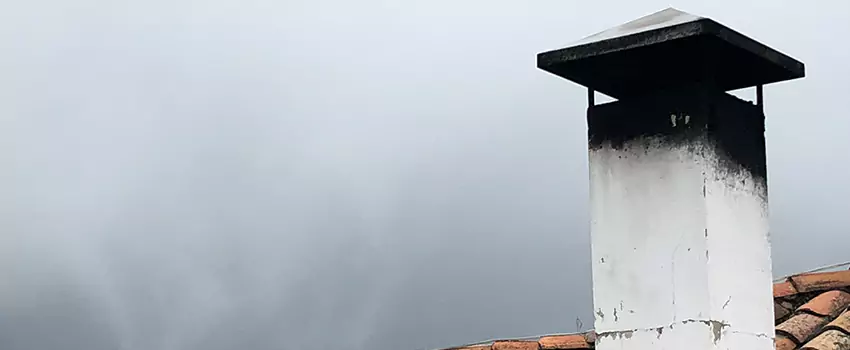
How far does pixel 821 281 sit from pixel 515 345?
1.92 m

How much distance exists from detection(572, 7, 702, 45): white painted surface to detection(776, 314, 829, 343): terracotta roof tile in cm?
223

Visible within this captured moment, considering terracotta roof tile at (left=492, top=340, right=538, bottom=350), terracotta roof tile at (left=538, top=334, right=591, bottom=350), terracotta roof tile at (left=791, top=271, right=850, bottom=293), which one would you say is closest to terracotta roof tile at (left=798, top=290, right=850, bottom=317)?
terracotta roof tile at (left=791, top=271, right=850, bottom=293)

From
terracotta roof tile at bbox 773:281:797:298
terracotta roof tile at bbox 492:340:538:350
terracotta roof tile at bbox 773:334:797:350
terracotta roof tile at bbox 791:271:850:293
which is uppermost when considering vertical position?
terracotta roof tile at bbox 791:271:850:293

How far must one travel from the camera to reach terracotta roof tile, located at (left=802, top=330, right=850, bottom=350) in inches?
220

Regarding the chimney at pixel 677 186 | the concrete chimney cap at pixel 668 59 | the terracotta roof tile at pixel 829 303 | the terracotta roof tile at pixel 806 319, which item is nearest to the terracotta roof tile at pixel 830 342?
the terracotta roof tile at pixel 806 319

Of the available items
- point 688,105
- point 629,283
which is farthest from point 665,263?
point 688,105

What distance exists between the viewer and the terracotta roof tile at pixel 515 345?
23.5 feet

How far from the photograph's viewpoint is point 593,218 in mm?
4391

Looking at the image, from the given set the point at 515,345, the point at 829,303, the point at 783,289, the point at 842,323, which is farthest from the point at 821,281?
the point at 515,345

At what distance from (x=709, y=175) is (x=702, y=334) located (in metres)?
0.58

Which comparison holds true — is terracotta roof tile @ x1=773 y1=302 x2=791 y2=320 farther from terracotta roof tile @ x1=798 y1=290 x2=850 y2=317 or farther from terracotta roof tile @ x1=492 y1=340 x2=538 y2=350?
terracotta roof tile @ x1=492 y1=340 x2=538 y2=350

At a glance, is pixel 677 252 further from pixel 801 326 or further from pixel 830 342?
pixel 801 326

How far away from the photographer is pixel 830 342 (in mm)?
5648

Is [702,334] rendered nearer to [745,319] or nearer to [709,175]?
[745,319]
